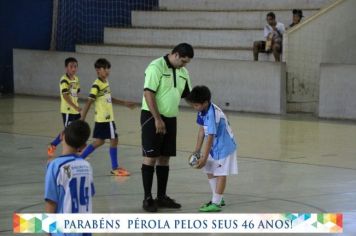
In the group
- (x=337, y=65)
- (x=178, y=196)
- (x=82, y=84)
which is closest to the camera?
(x=178, y=196)

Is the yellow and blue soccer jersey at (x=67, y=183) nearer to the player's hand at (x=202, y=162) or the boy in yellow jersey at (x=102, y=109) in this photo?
the player's hand at (x=202, y=162)

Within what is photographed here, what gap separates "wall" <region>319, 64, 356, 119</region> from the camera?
64.5 feet

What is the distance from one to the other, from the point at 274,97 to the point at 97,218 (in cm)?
1509

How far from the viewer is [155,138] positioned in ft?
31.6

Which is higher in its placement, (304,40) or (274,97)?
(304,40)

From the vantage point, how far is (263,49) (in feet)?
73.6

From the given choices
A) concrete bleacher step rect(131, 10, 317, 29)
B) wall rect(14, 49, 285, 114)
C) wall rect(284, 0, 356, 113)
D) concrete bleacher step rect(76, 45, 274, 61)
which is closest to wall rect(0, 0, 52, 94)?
wall rect(14, 49, 285, 114)

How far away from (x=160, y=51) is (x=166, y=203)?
51.0 ft

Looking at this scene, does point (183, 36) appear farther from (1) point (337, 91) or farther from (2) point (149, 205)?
(2) point (149, 205)

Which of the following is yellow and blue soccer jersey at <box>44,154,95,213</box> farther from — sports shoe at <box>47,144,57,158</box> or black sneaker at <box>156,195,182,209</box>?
sports shoe at <box>47,144,57,158</box>

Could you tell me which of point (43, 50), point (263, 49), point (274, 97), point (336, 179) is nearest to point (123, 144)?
point (336, 179)

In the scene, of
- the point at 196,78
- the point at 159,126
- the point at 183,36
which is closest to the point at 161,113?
the point at 159,126

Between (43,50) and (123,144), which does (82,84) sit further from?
(123,144)

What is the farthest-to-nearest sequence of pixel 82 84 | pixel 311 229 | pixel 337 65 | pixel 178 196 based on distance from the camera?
pixel 82 84 < pixel 337 65 < pixel 178 196 < pixel 311 229
